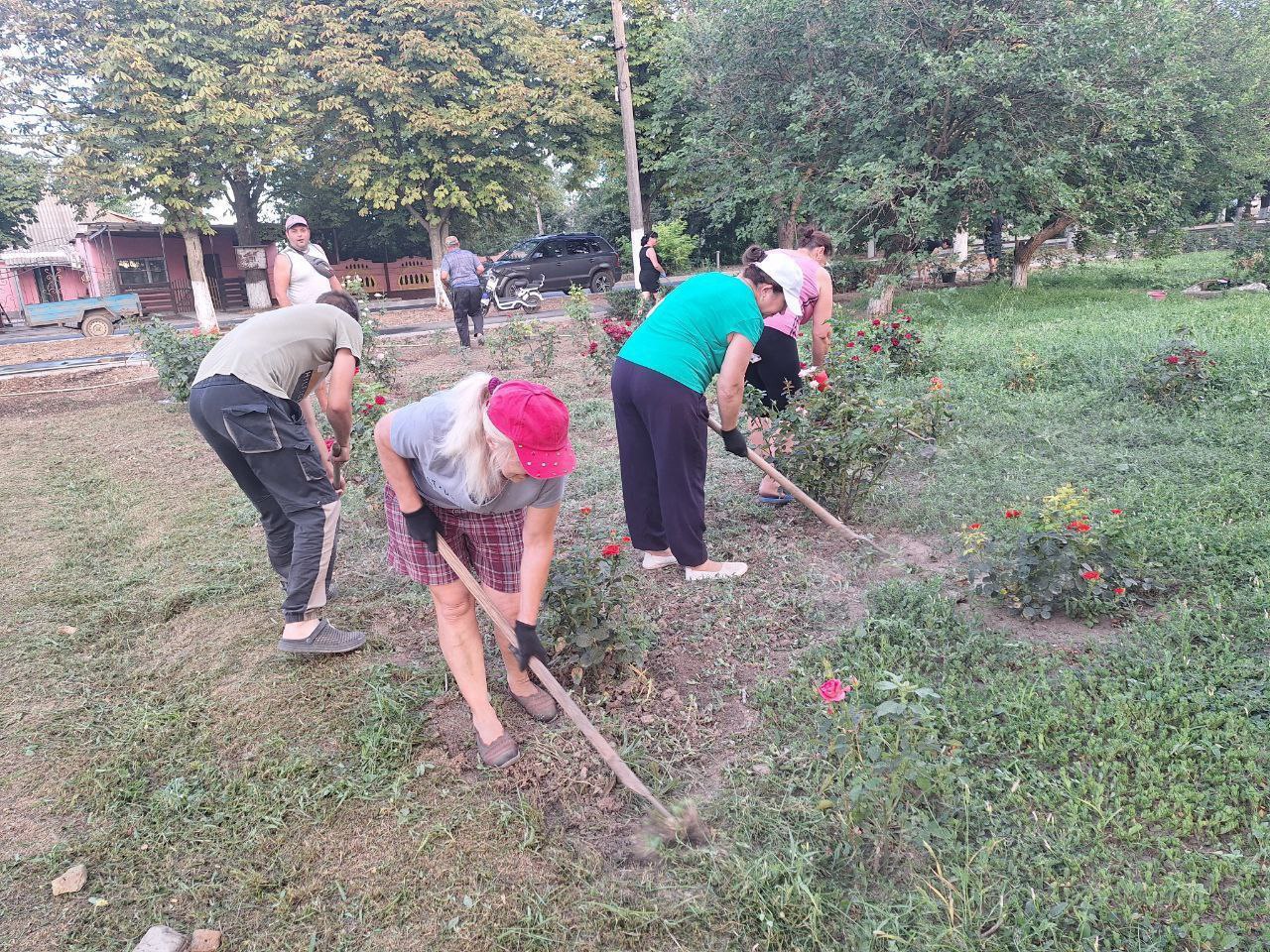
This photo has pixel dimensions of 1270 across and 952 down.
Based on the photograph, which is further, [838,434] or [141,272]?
[141,272]

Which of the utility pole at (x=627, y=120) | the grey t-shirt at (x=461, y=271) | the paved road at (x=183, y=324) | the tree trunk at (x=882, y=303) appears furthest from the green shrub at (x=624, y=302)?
the tree trunk at (x=882, y=303)

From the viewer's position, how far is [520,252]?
19.9 m

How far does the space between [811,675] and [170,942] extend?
6.83 feet

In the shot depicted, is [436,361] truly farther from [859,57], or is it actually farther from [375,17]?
[375,17]

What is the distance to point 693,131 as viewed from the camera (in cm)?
1356

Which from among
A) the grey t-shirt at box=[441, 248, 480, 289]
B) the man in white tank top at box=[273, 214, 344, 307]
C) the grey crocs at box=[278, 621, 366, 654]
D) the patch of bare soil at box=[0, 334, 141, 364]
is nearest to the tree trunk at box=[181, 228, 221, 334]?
the patch of bare soil at box=[0, 334, 141, 364]

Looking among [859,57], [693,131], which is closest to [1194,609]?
[859,57]

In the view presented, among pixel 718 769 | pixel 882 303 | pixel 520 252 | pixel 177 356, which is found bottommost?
pixel 718 769

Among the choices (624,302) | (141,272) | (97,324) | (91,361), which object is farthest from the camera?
(141,272)

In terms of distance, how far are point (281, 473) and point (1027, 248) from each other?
13621mm

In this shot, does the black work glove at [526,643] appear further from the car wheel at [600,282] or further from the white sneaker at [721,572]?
the car wheel at [600,282]

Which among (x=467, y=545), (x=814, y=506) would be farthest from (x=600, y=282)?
(x=467, y=545)

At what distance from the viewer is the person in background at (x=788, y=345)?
442 cm

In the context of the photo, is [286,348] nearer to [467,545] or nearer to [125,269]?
[467,545]
